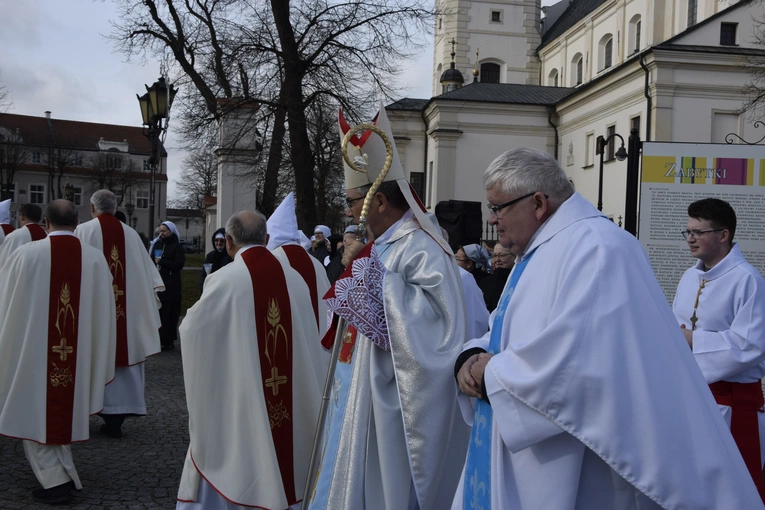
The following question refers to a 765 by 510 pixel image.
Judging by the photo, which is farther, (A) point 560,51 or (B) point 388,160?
(A) point 560,51

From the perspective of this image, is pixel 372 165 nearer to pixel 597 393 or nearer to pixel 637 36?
pixel 597 393

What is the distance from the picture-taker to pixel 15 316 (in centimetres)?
537

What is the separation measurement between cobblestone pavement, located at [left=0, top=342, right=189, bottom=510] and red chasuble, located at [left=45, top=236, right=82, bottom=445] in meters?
0.46

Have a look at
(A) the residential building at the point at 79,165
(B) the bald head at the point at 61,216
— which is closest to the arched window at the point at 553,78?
(A) the residential building at the point at 79,165

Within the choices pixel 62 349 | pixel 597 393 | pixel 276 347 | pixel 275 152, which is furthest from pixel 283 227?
pixel 275 152

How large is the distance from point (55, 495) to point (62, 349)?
976 millimetres

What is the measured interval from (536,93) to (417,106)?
6.66 m

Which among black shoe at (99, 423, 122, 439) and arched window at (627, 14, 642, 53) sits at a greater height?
arched window at (627, 14, 642, 53)

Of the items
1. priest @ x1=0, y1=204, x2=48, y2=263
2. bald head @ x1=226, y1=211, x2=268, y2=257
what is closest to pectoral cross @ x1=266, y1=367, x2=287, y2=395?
bald head @ x1=226, y1=211, x2=268, y2=257

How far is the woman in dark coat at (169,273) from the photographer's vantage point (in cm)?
1187

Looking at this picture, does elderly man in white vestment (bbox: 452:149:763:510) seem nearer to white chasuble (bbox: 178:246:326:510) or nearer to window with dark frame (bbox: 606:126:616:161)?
white chasuble (bbox: 178:246:326:510)

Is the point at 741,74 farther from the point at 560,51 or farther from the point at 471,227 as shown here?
the point at 471,227

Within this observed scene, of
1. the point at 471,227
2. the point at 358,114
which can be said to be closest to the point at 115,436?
the point at 471,227

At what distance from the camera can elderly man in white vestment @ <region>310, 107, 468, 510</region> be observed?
3.37 meters
